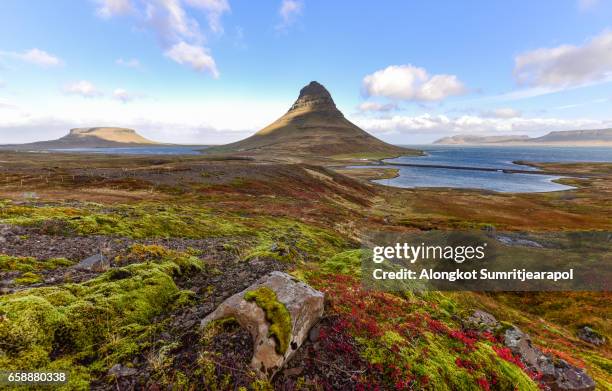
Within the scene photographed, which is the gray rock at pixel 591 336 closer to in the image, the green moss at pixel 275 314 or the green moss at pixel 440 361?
the green moss at pixel 440 361

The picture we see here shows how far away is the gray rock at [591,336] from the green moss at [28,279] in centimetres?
3184

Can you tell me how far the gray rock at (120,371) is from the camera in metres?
6.36

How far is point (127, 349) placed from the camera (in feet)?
23.1

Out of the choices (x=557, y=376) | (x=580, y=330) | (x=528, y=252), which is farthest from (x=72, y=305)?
(x=528, y=252)

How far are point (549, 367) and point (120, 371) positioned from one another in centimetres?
1457

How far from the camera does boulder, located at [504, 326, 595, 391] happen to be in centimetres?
1038

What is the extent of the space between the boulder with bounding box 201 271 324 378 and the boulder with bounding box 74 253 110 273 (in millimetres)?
6356

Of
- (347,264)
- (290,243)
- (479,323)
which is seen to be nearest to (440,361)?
(479,323)

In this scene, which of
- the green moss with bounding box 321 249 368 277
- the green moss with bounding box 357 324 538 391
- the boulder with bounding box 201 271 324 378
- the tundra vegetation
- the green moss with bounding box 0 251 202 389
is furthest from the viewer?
the green moss with bounding box 321 249 368 277

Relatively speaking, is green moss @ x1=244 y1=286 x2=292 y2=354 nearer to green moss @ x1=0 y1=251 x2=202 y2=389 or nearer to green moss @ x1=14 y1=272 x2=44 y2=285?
green moss @ x1=0 y1=251 x2=202 y2=389

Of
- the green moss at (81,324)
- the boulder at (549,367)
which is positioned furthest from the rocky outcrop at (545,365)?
the green moss at (81,324)

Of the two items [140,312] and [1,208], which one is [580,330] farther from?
[1,208]

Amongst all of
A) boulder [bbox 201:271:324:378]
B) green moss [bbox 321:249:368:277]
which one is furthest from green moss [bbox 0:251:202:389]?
green moss [bbox 321:249:368:277]

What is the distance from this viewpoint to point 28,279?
31.8 ft
